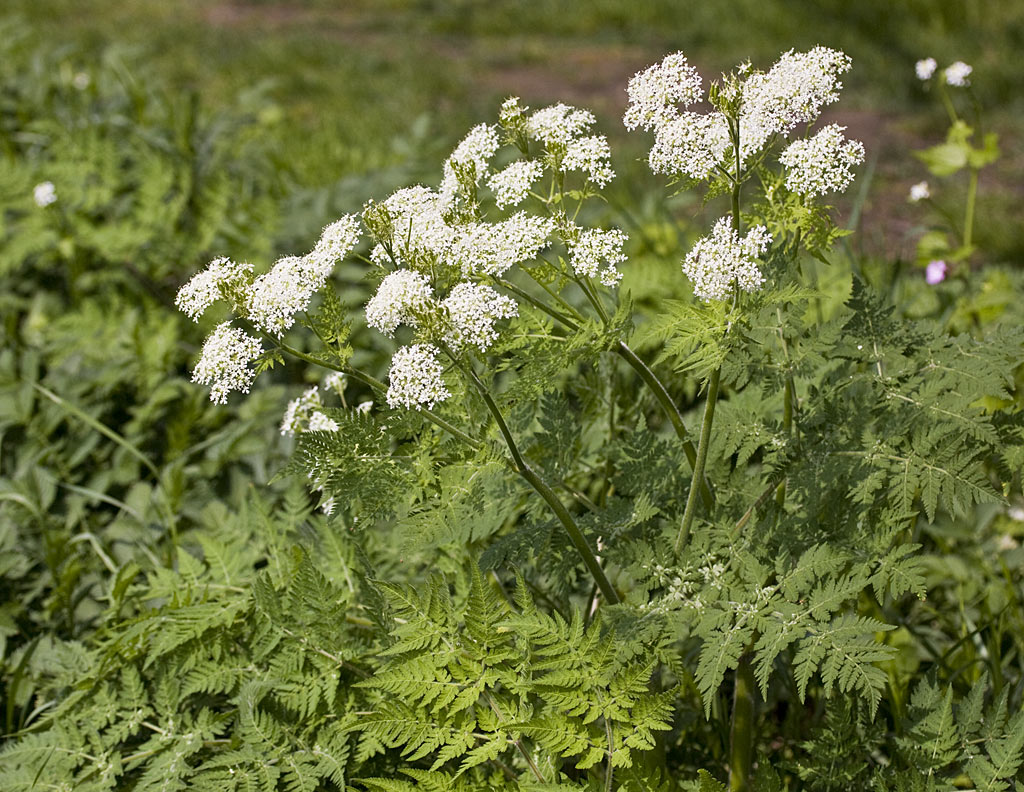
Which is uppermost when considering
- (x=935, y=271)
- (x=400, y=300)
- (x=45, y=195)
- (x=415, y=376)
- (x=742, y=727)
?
(x=400, y=300)

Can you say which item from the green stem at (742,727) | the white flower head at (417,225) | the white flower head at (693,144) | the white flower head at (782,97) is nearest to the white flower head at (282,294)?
the white flower head at (417,225)

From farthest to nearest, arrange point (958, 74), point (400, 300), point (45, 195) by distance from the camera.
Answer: point (45, 195), point (958, 74), point (400, 300)

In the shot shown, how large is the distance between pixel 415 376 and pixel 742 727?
3.22ft

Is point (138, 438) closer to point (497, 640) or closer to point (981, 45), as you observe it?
point (497, 640)

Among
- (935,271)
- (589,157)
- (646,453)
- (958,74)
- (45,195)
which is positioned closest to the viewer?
(589,157)

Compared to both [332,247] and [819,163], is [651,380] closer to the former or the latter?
[819,163]

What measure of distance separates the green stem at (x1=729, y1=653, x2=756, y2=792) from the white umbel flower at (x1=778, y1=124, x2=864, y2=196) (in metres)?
0.88

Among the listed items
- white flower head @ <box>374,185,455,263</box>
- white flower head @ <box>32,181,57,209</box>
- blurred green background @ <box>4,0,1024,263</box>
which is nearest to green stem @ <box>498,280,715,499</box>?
white flower head @ <box>374,185,455,263</box>

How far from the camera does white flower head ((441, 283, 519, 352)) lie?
1451 millimetres

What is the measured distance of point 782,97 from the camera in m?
1.56

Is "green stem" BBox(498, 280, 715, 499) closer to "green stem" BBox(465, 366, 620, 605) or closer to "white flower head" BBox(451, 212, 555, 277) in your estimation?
"white flower head" BBox(451, 212, 555, 277)

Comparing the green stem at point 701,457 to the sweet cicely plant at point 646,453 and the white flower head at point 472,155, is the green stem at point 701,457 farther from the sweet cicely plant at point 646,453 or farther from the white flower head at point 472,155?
the white flower head at point 472,155

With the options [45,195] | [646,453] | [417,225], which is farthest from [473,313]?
[45,195]

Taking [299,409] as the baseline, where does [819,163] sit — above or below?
above
